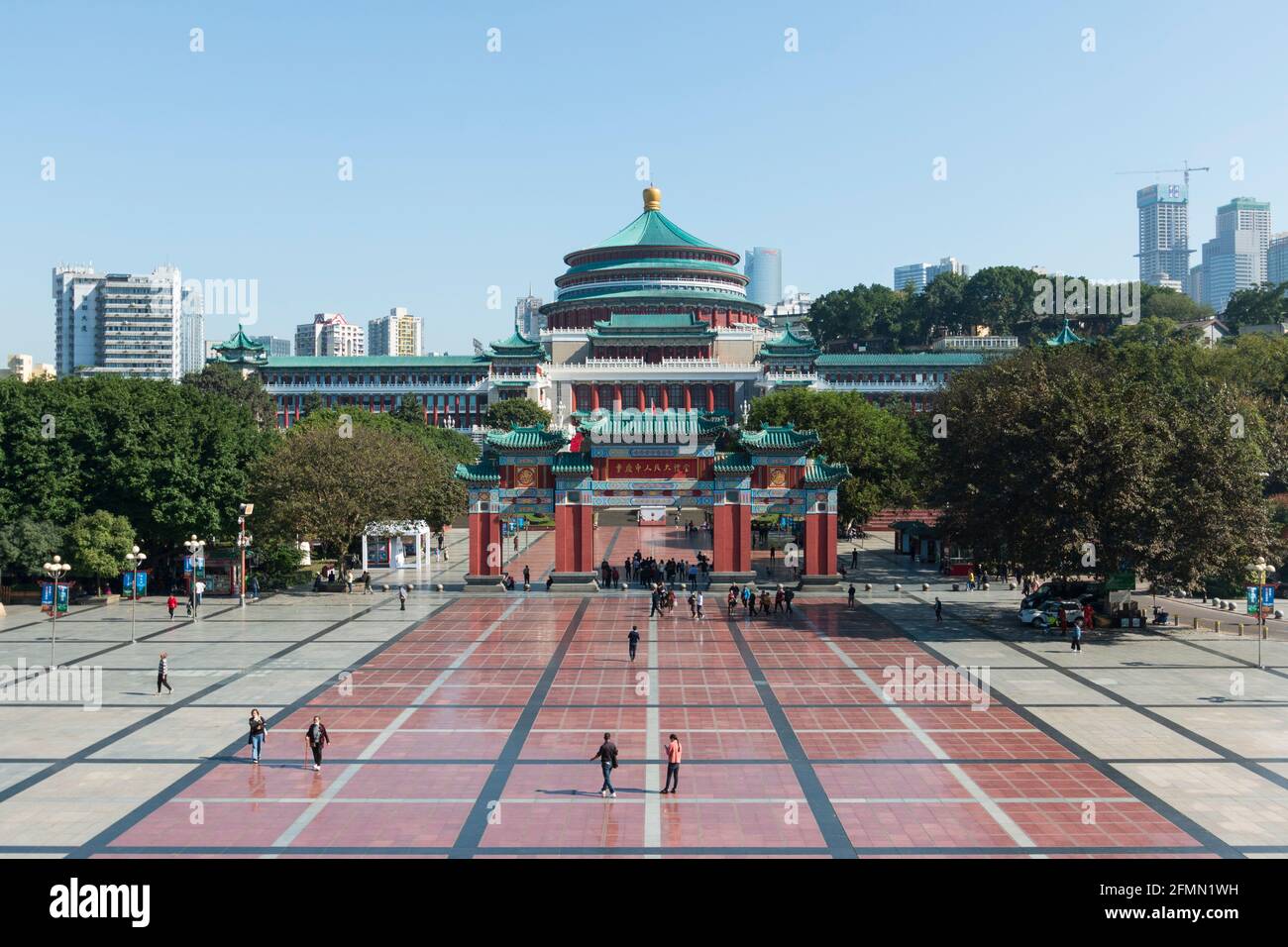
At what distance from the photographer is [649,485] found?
50.9m

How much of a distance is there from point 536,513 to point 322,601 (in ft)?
35.1

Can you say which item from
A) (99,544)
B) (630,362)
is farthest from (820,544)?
(630,362)

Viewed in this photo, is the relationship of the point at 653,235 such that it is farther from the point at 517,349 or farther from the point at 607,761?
the point at 607,761

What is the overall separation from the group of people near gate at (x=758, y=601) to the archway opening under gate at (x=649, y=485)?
6.34 metres

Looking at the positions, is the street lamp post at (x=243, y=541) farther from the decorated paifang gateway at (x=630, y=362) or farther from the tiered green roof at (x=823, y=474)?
the decorated paifang gateway at (x=630, y=362)

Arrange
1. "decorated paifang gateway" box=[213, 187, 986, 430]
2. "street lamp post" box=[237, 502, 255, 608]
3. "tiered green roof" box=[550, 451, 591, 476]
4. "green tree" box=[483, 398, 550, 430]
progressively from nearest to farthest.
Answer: "street lamp post" box=[237, 502, 255, 608] → "tiered green roof" box=[550, 451, 591, 476] → "green tree" box=[483, 398, 550, 430] → "decorated paifang gateway" box=[213, 187, 986, 430]

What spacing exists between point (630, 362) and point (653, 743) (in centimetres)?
9405

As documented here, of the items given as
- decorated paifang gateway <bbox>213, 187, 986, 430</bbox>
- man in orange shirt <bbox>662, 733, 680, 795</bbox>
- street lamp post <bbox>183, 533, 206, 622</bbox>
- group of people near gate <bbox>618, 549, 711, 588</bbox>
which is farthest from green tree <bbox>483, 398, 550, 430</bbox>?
man in orange shirt <bbox>662, 733, 680, 795</bbox>

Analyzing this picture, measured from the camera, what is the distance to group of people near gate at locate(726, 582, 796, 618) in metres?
42.6

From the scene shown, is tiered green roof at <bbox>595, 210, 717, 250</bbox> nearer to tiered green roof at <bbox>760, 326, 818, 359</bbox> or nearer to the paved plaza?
tiered green roof at <bbox>760, 326, 818, 359</bbox>

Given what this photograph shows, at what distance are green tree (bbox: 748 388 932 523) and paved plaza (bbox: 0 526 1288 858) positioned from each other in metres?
22.1

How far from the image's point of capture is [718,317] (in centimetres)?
12519
